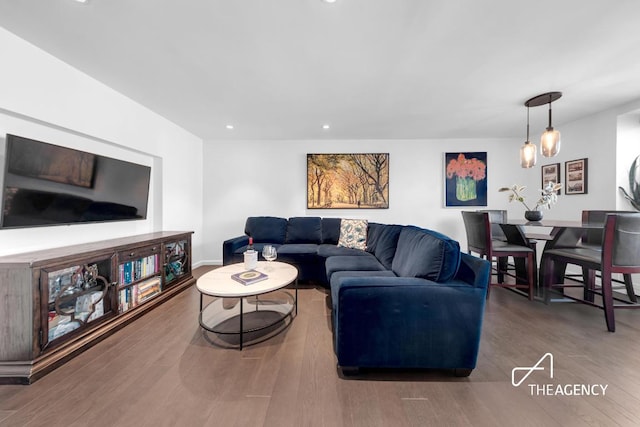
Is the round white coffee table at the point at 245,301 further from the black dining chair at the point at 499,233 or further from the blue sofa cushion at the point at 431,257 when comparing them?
the black dining chair at the point at 499,233

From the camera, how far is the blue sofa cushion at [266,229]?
12.5ft

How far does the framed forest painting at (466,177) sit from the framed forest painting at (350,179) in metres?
1.13

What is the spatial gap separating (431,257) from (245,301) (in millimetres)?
2098

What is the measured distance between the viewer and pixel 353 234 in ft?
11.7

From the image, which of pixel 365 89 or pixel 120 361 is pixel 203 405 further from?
pixel 365 89

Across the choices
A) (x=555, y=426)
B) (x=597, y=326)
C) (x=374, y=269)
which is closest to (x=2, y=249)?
(x=374, y=269)

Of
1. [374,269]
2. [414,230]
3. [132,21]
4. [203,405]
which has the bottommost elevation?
[203,405]

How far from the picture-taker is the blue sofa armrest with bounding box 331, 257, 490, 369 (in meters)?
1.44

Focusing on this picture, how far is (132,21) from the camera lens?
5.07 feet

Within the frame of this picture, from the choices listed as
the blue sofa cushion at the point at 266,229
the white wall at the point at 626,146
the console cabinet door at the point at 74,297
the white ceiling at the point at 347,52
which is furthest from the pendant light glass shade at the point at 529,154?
the console cabinet door at the point at 74,297

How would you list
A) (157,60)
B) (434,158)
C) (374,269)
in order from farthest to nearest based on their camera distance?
(434,158) → (374,269) → (157,60)

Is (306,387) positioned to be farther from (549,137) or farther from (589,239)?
(589,239)

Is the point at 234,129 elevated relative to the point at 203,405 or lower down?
elevated

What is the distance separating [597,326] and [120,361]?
3.98 meters
